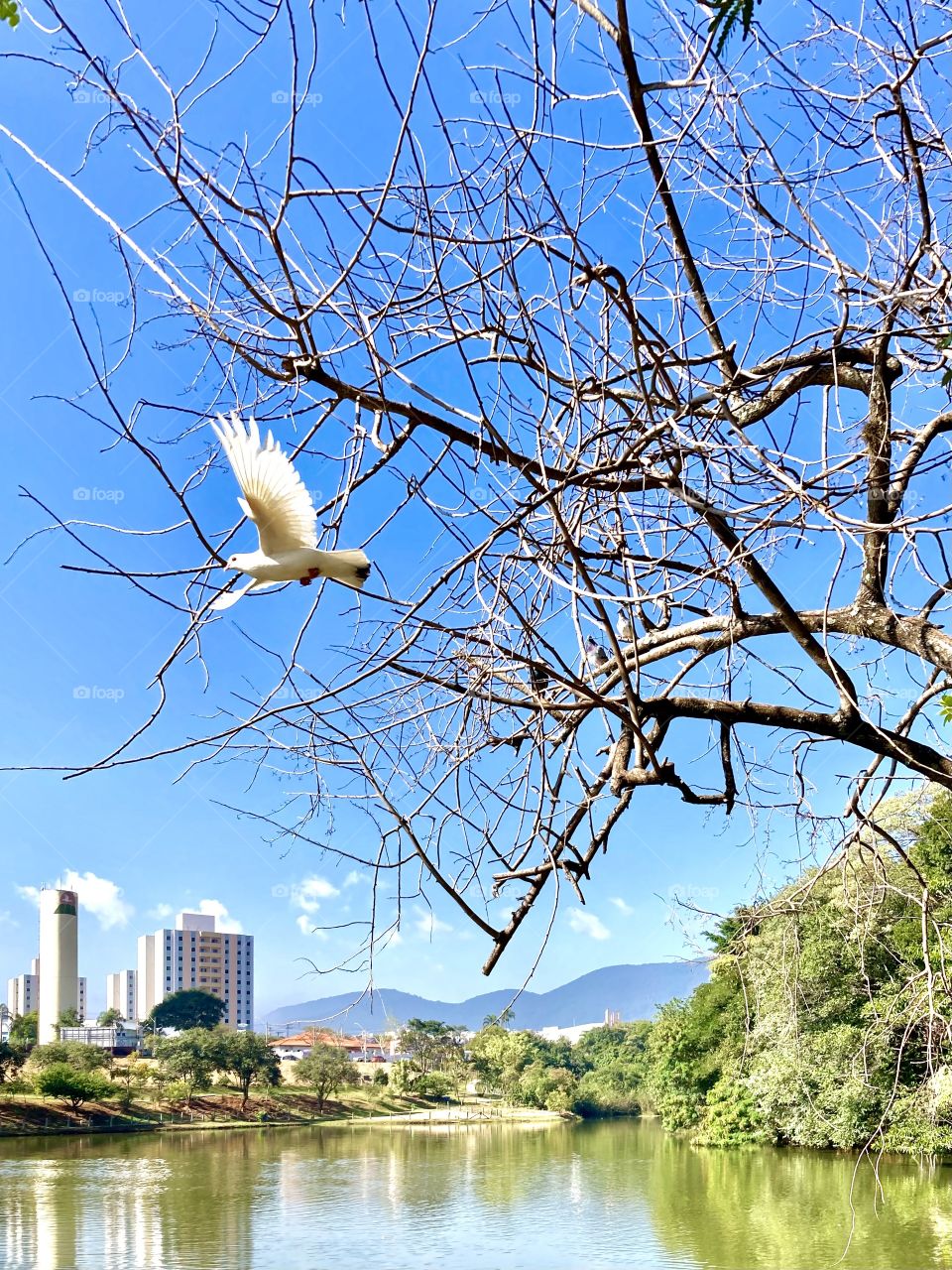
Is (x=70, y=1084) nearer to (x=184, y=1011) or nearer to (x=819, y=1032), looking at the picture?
(x=184, y=1011)

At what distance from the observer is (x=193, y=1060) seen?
30750 millimetres

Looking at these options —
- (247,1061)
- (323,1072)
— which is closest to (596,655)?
(247,1061)

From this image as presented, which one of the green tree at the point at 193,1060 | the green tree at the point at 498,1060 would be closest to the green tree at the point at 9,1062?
the green tree at the point at 193,1060

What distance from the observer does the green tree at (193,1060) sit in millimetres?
30688

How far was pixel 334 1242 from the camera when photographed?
46.8 ft

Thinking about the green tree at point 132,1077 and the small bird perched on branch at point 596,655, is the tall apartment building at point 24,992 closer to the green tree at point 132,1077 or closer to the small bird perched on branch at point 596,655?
the green tree at point 132,1077

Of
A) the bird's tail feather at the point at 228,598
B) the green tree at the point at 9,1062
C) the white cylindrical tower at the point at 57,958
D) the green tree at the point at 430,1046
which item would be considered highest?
the bird's tail feather at the point at 228,598

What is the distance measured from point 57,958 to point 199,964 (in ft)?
56.5

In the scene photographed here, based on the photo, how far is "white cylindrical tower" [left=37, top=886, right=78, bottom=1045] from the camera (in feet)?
132

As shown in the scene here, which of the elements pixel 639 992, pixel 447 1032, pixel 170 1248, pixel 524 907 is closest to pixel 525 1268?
pixel 170 1248

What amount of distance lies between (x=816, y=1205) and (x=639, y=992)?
133102 millimetres

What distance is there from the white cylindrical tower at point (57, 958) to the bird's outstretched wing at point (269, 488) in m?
41.9

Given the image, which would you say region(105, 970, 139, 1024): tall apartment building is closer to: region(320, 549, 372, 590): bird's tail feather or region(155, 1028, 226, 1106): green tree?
region(155, 1028, 226, 1106): green tree

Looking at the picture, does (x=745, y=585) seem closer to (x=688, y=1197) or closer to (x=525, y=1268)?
(x=525, y=1268)
